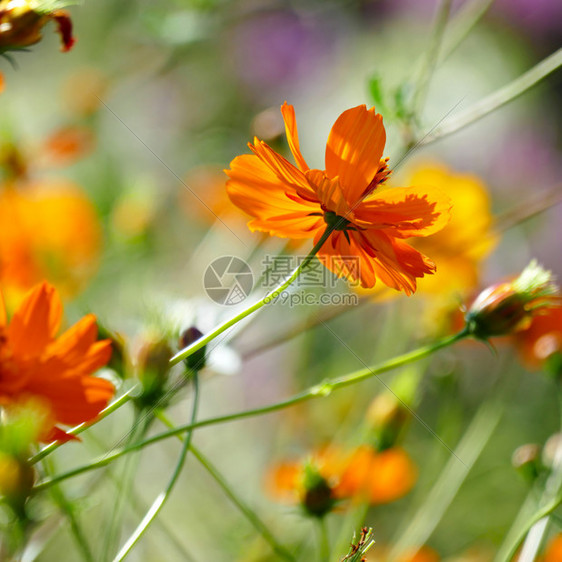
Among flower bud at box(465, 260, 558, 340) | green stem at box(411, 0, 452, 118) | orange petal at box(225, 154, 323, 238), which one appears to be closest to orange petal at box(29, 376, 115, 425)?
orange petal at box(225, 154, 323, 238)

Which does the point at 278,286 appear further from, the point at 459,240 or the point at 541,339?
the point at 459,240

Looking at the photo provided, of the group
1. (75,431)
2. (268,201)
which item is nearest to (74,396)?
(75,431)

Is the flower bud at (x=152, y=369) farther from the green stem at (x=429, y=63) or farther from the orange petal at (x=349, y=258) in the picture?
the green stem at (x=429, y=63)

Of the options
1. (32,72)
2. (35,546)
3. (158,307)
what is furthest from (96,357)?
(32,72)

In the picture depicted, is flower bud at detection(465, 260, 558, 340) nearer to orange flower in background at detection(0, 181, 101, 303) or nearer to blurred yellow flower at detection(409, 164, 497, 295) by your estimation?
blurred yellow flower at detection(409, 164, 497, 295)

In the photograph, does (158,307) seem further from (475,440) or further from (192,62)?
(192,62)

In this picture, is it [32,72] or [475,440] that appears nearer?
[475,440]
